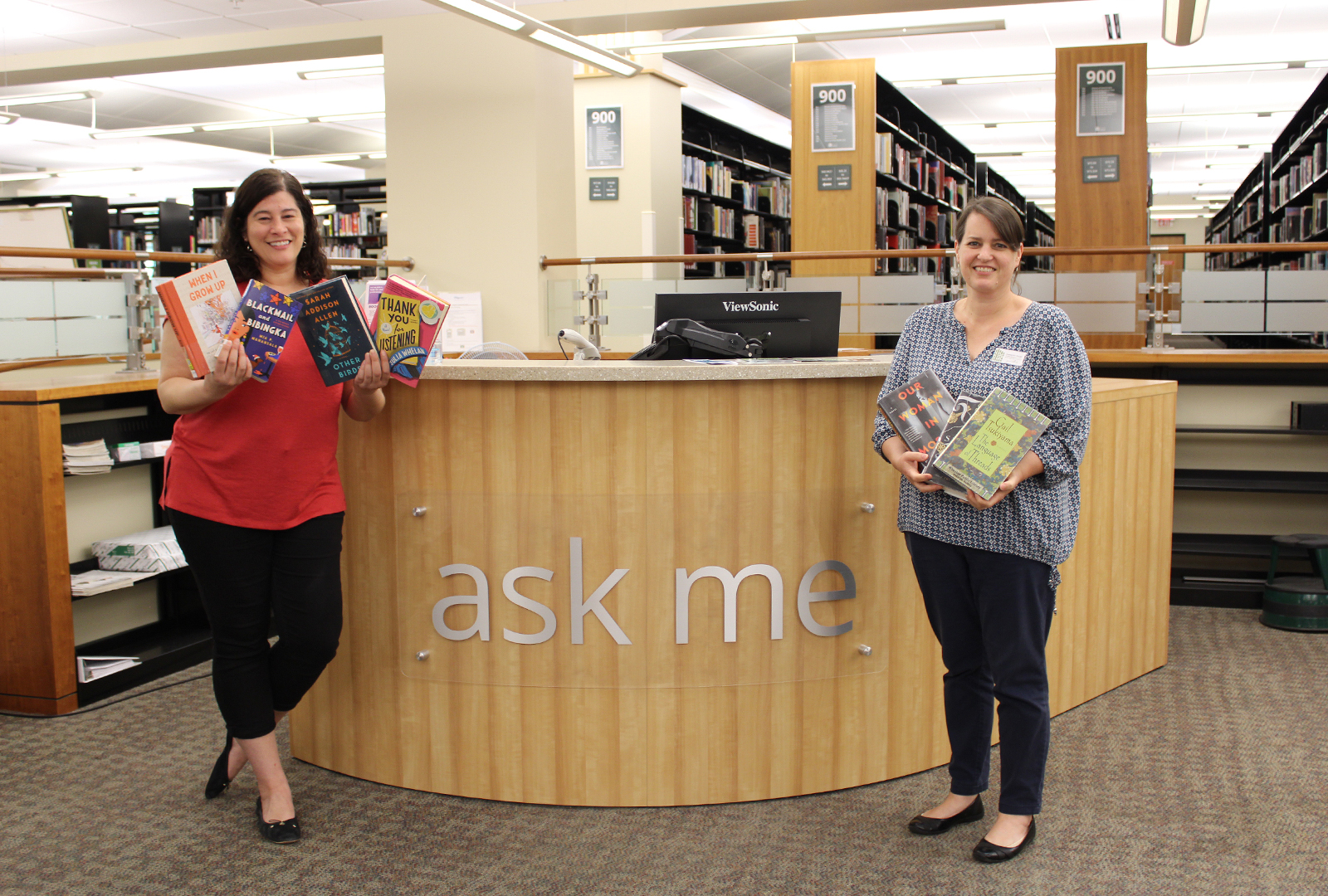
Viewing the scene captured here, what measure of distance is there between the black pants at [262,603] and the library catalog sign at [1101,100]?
6.58 metres

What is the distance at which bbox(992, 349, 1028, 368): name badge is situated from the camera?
206 centimetres

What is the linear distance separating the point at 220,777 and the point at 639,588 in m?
1.12

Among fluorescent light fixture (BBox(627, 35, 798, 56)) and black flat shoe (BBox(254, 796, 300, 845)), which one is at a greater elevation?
fluorescent light fixture (BBox(627, 35, 798, 56))

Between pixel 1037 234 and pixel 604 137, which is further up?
pixel 1037 234

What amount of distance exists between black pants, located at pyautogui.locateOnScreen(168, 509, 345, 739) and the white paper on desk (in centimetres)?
454

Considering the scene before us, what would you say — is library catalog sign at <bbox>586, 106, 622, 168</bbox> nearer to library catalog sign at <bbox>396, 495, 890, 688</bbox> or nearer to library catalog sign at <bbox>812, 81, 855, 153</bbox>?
library catalog sign at <bbox>812, 81, 855, 153</bbox>

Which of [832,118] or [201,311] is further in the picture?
[832,118]

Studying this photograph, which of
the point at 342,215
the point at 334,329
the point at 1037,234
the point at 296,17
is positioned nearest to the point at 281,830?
the point at 334,329

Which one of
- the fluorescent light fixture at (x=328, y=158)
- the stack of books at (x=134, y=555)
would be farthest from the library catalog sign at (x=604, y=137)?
the stack of books at (x=134, y=555)

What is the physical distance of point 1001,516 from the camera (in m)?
2.06

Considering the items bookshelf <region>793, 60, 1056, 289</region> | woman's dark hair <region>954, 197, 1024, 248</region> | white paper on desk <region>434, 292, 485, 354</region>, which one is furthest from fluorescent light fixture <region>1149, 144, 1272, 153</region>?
woman's dark hair <region>954, 197, 1024, 248</region>

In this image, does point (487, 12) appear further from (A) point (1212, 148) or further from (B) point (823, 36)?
(A) point (1212, 148)

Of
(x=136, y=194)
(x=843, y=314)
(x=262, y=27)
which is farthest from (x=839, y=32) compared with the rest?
(x=136, y=194)

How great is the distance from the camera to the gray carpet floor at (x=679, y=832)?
213 centimetres
